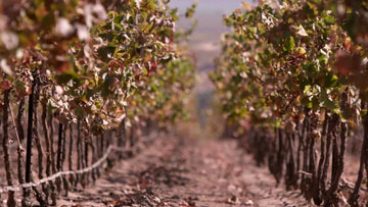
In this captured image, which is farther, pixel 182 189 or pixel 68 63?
pixel 182 189

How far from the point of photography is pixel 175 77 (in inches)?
1000

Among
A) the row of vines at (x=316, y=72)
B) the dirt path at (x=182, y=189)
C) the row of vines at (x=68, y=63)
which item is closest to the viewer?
the row of vines at (x=68, y=63)

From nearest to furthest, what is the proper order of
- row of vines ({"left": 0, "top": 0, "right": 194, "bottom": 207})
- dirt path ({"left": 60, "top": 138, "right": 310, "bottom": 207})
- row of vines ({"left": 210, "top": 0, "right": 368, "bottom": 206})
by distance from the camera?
row of vines ({"left": 0, "top": 0, "right": 194, "bottom": 207})
row of vines ({"left": 210, "top": 0, "right": 368, "bottom": 206})
dirt path ({"left": 60, "top": 138, "right": 310, "bottom": 207})

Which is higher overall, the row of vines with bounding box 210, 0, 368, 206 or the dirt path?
the row of vines with bounding box 210, 0, 368, 206

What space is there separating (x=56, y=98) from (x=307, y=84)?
11.6 feet

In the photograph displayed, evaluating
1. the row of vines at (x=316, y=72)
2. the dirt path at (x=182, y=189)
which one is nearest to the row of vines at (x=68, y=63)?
the dirt path at (x=182, y=189)

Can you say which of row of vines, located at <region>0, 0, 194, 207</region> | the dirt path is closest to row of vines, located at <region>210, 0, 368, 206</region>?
the dirt path

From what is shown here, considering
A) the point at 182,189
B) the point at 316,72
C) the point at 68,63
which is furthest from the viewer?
the point at 182,189

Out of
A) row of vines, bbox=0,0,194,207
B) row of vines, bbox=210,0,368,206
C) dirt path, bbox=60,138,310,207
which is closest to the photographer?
row of vines, bbox=0,0,194,207

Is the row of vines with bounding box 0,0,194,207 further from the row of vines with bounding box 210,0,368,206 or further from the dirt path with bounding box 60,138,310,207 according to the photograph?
the row of vines with bounding box 210,0,368,206

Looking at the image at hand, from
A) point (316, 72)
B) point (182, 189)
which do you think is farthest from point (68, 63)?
point (182, 189)

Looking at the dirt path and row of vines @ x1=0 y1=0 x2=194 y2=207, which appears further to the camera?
the dirt path

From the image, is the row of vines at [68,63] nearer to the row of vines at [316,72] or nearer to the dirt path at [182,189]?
the dirt path at [182,189]

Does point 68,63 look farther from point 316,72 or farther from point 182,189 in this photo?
point 182,189
